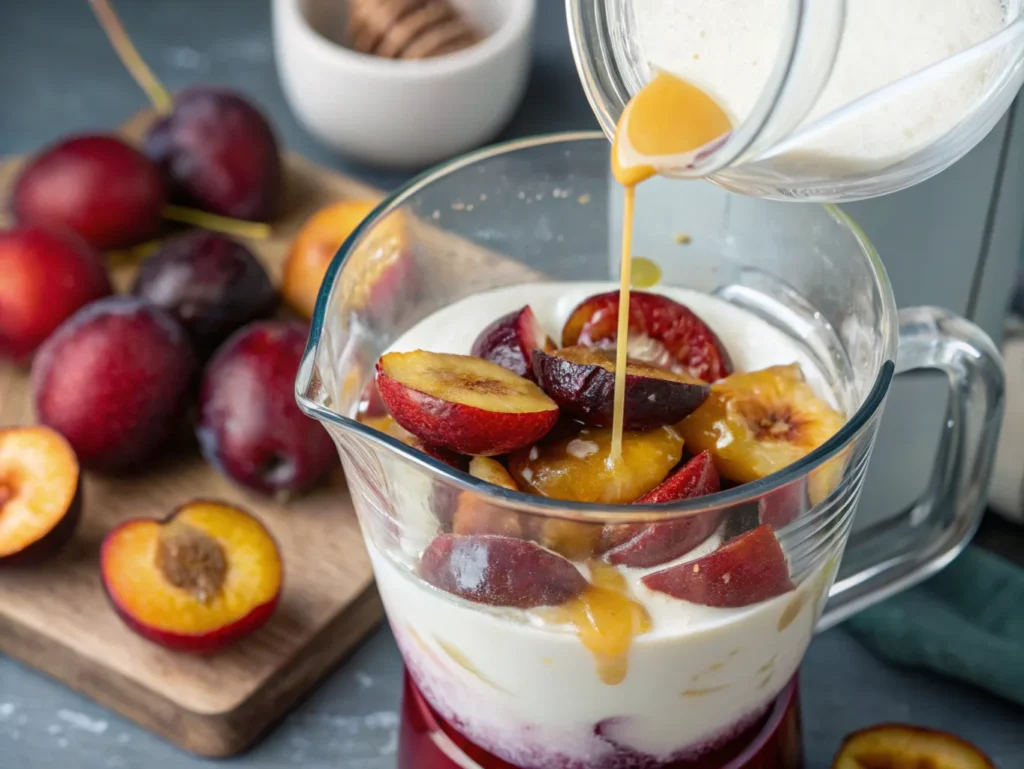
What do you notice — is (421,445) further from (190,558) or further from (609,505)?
(190,558)

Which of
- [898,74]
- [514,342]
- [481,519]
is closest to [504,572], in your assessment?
[481,519]

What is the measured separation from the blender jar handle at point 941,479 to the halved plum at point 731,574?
191mm

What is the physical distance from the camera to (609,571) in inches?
25.2

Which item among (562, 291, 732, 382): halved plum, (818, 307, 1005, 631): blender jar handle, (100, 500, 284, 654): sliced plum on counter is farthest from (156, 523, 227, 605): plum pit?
(818, 307, 1005, 631): blender jar handle

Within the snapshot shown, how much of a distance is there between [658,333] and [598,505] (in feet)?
0.81

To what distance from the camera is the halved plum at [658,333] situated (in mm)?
801

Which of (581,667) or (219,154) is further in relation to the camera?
(219,154)

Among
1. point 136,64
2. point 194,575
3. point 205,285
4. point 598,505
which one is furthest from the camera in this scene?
point 136,64

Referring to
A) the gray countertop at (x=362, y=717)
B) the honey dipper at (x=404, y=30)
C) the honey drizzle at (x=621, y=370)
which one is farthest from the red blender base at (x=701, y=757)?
the honey dipper at (x=404, y=30)

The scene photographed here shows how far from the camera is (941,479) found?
86cm

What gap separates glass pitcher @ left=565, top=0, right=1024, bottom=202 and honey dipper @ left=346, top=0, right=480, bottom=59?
72cm

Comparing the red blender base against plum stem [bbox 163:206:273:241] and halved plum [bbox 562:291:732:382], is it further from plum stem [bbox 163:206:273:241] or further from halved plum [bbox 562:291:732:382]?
plum stem [bbox 163:206:273:241]

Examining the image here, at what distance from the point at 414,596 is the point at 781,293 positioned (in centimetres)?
34

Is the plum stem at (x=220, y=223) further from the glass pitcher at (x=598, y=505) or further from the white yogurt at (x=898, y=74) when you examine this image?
the white yogurt at (x=898, y=74)
